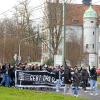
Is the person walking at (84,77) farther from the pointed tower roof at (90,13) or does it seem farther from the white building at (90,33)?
the pointed tower roof at (90,13)

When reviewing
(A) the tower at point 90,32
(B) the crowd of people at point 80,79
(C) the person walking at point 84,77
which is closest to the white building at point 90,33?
(A) the tower at point 90,32

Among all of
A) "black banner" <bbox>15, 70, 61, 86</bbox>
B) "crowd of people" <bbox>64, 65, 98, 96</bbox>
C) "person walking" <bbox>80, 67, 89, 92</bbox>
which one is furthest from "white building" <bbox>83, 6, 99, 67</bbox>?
"black banner" <bbox>15, 70, 61, 86</bbox>

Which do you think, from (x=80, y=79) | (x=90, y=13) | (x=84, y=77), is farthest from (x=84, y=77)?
(x=90, y=13)

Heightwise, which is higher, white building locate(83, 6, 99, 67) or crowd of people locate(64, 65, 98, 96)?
white building locate(83, 6, 99, 67)

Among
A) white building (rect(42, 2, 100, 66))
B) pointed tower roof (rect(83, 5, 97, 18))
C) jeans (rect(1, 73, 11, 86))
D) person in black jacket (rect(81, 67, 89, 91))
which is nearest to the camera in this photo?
person in black jacket (rect(81, 67, 89, 91))

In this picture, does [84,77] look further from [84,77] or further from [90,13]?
[90,13]

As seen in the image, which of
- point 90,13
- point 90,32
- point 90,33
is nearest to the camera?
point 90,33

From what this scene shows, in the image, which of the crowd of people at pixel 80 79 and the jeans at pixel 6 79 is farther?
the jeans at pixel 6 79

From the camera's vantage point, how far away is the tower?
11812 centimetres

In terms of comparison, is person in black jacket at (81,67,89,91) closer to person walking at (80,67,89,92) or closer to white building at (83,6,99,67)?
person walking at (80,67,89,92)

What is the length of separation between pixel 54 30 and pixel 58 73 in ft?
104

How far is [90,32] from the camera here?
123188mm

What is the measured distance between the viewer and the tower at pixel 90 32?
388ft

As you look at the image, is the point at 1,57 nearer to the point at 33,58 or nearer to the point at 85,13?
the point at 33,58
